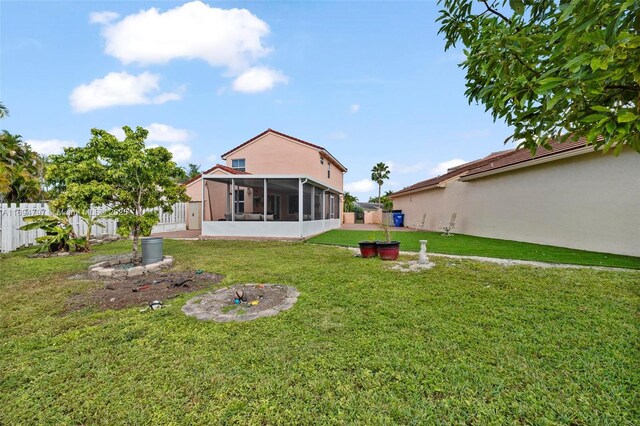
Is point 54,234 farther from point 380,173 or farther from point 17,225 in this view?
point 380,173

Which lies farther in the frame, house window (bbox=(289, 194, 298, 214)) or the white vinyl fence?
house window (bbox=(289, 194, 298, 214))

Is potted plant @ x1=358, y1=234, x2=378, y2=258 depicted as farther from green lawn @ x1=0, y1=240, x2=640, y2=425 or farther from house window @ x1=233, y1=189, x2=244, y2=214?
house window @ x1=233, y1=189, x2=244, y2=214

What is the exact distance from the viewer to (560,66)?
1.79 meters

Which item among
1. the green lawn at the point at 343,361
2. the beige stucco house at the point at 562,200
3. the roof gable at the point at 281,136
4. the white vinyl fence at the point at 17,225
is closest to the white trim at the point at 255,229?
the white vinyl fence at the point at 17,225

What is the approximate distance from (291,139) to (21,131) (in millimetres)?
19400

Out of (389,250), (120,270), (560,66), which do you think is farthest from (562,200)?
(120,270)

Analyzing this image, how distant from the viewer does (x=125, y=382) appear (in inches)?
92.4

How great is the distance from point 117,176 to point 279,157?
1598cm

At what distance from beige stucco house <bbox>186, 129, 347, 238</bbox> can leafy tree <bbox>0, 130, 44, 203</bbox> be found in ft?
24.0

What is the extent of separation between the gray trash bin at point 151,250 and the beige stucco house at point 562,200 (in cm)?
967

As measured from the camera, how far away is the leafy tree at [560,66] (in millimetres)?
1474

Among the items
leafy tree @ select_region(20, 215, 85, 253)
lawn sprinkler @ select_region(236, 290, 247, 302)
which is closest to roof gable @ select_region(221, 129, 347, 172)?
leafy tree @ select_region(20, 215, 85, 253)

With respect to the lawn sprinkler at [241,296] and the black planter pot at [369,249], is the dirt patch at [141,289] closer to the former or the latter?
the lawn sprinkler at [241,296]

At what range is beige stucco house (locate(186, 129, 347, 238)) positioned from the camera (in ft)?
42.2
